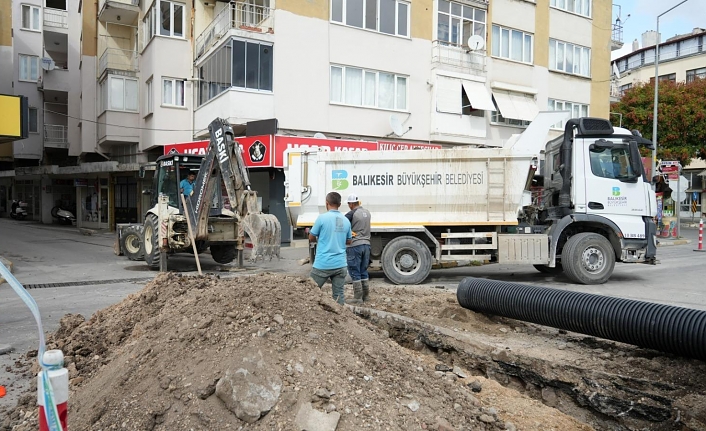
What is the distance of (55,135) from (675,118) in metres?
40.0

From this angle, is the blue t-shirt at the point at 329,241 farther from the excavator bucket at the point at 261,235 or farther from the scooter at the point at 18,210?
the scooter at the point at 18,210

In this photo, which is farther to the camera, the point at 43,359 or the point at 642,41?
the point at 642,41

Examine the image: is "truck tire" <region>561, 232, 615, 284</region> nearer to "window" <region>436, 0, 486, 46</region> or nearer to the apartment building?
"window" <region>436, 0, 486, 46</region>

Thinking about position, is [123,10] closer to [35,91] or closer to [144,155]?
[144,155]

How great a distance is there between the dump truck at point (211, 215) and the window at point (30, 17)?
30.2 meters

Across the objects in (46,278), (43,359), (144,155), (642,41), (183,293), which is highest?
(642,41)

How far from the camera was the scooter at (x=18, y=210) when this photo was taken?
124 ft

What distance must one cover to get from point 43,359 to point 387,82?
20.2 meters

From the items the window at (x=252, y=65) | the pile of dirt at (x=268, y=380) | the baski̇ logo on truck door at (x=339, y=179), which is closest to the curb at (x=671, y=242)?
the baski̇ logo on truck door at (x=339, y=179)

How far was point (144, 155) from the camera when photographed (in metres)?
25.1

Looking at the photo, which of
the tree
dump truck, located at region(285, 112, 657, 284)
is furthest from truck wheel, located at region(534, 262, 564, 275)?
the tree

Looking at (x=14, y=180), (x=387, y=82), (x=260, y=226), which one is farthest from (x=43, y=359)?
(x=14, y=180)

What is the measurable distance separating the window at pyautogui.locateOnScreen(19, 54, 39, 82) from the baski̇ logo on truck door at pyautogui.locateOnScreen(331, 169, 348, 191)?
34809 mm

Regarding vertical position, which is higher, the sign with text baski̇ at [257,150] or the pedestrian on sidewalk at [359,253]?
the sign with text baski̇ at [257,150]
